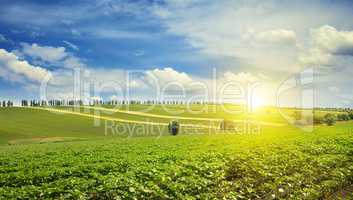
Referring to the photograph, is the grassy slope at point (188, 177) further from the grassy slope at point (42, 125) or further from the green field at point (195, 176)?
the grassy slope at point (42, 125)

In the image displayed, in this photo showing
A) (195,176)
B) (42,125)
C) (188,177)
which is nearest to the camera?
(188,177)

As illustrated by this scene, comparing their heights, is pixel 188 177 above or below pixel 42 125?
above

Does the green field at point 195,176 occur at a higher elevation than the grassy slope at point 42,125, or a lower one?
higher

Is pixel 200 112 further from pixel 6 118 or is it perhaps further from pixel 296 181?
pixel 296 181

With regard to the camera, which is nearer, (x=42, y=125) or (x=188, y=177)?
(x=188, y=177)

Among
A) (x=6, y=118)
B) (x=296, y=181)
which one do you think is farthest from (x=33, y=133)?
(x=296, y=181)

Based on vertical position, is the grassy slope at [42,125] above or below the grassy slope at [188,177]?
below

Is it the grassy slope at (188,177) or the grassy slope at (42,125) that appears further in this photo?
the grassy slope at (42,125)

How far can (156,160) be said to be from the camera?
2039cm

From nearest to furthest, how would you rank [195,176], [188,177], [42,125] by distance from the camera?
[188,177], [195,176], [42,125]

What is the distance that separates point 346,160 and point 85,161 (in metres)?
17.7

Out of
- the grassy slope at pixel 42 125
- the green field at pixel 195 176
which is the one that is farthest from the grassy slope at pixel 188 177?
the grassy slope at pixel 42 125

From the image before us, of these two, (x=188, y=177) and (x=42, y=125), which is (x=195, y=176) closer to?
(x=188, y=177)

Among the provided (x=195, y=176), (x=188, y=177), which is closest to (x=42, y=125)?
(x=195, y=176)
